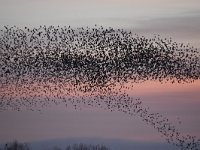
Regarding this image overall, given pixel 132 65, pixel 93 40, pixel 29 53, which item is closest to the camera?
pixel 93 40

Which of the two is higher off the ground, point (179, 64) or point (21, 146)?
point (179, 64)

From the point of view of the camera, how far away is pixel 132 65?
5031cm

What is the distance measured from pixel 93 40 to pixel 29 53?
734 centimetres

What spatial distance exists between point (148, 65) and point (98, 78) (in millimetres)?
5625

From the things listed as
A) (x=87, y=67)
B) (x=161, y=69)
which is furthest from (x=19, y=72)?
(x=161, y=69)

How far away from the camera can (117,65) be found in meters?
50.6

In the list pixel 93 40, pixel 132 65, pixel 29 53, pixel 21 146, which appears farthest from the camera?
pixel 21 146

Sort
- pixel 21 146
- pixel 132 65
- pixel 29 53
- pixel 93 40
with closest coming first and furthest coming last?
1. pixel 93 40
2. pixel 29 53
3. pixel 132 65
4. pixel 21 146

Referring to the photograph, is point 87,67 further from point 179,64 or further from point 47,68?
point 179,64

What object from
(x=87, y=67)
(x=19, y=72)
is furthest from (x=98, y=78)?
(x=19, y=72)

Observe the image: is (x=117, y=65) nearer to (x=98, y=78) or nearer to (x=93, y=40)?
(x=98, y=78)

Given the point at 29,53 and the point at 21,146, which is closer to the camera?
the point at 29,53

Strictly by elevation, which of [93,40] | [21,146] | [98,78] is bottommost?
[21,146]

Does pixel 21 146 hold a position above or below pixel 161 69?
below
